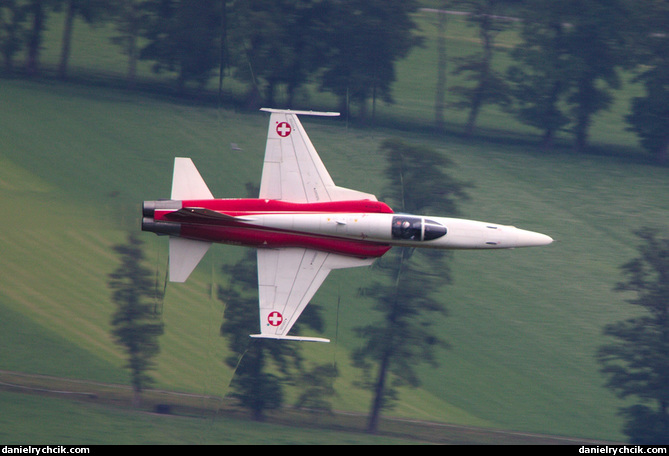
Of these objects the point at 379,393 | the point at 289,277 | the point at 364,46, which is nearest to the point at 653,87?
the point at 364,46

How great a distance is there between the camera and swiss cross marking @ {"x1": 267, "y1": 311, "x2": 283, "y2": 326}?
1947cm

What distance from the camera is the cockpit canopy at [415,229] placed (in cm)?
1902

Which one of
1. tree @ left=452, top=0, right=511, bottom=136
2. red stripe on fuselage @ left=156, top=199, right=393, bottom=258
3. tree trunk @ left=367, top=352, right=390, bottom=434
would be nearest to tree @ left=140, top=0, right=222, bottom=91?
tree @ left=452, top=0, right=511, bottom=136

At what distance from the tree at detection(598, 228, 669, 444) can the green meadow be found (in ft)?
1.85

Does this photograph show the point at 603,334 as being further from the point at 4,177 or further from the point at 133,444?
the point at 4,177

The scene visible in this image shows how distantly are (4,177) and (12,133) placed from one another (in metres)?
2.10

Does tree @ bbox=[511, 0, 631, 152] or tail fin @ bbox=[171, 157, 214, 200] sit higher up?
tree @ bbox=[511, 0, 631, 152]

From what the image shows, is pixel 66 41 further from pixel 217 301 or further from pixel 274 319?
pixel 274 319

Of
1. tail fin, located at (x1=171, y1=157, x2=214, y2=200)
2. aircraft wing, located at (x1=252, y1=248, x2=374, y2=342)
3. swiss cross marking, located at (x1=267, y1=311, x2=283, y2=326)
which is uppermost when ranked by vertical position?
tail fin, located at (x1=171, y1=157, x2=214, y2=200)

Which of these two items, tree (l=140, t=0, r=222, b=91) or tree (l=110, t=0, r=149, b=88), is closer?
tree (l=140, t=0, r=222, b=91)

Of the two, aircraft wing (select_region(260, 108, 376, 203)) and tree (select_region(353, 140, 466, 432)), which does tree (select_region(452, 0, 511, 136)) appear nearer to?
tree (select_region(353, 140, 466, 432))

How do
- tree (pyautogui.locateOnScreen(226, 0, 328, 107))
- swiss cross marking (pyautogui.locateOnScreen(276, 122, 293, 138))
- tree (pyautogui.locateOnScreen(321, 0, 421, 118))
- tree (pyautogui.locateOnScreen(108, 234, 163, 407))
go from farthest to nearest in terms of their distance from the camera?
tree (pyautogui.locateOnScreen(321, 0, 421, 118))
tree (pyautogui.locateOnScreen(226, 0, 328, 107))
tree (pyautogui.locateOnScreen(108, 234, 163, 407))
swiss cross marking (pyautogui.locateOnScreen(276, 122, 293, 138))

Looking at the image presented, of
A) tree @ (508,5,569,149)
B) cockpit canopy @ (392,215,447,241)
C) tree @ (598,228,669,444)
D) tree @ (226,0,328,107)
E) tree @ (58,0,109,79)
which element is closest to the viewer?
cockpit canopy @ (392,215,447,241)

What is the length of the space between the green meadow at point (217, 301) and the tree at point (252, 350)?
16.5 inches
